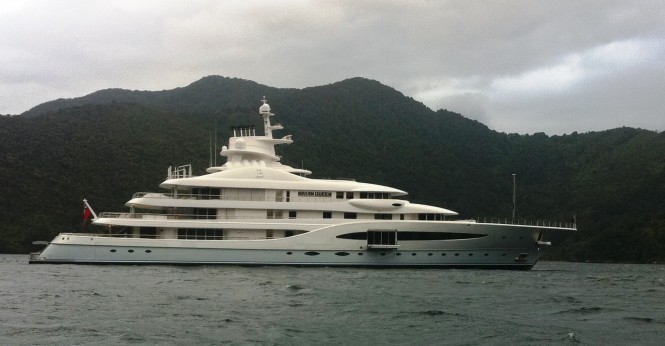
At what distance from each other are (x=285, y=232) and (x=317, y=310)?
1784 cm

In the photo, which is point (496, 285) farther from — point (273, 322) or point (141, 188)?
point (141, 188)

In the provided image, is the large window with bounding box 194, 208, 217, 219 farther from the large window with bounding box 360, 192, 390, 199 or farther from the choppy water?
the large window with bounding box 360, 192, 390, 199

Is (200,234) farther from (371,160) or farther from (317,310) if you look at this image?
(371,160)

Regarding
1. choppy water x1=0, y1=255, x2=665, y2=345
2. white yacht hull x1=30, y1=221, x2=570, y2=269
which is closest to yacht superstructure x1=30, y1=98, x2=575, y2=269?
white yacht hull x1=30, y1=221, x2=570, y2=269

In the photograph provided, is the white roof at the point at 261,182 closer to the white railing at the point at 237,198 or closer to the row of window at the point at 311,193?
the row of window at the point at 311,193

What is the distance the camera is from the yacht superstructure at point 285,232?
36844 millimetres

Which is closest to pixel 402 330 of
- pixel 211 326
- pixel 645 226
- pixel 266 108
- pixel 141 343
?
pixel 211 326

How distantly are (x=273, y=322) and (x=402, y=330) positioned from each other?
3.11 meters

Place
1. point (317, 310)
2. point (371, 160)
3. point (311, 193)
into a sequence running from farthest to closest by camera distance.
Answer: point (371, 160)
point (311, 193)
point (317, 310)

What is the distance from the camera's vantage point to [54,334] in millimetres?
16312

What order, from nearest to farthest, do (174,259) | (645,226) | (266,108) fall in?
(174,259)
(266,108)
(645,226)

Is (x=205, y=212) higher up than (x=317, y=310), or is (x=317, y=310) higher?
(x=205, y=212)

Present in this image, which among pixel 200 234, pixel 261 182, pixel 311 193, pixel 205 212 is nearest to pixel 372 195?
pixel 311 193

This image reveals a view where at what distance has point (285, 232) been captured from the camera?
3828 centimetres
